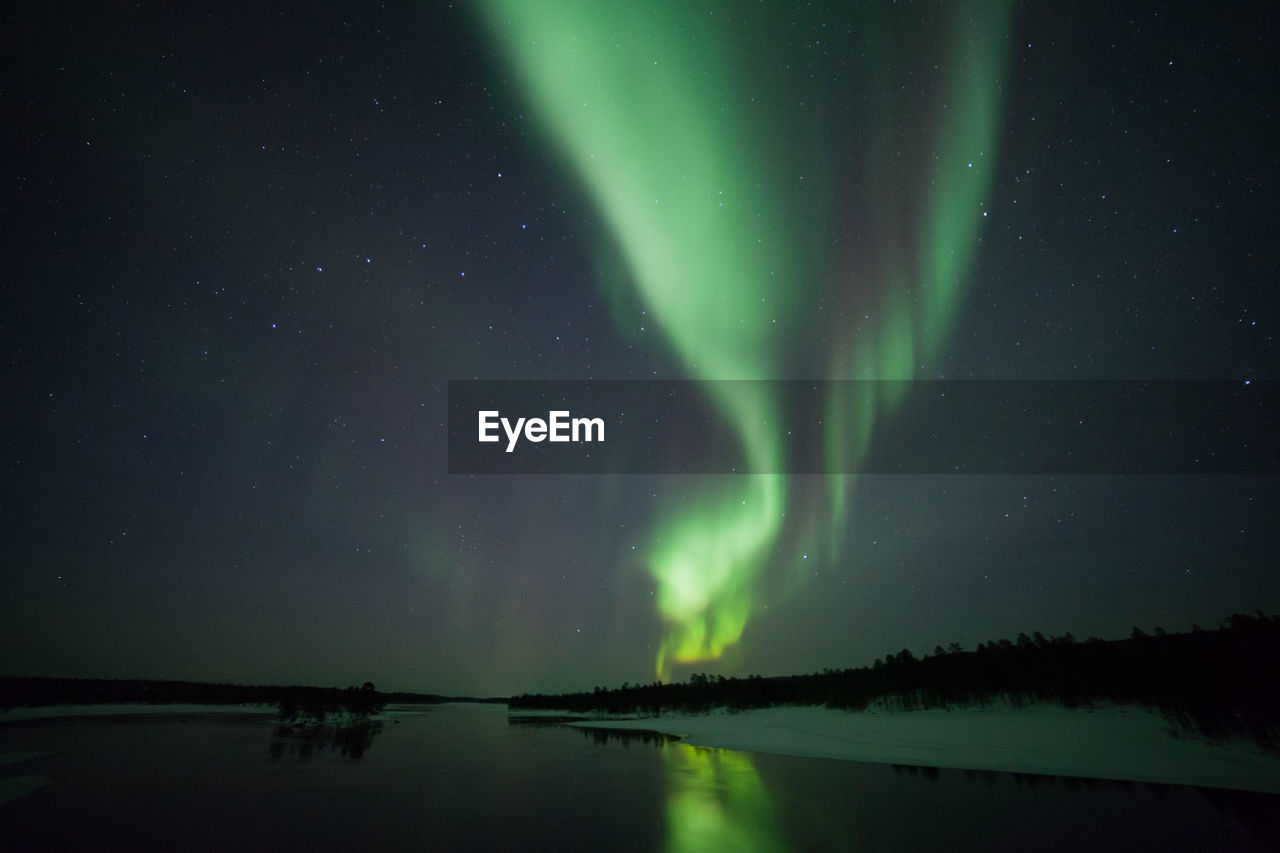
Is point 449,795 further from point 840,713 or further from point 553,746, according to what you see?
point 840,713

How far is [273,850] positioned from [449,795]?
707 centimetres

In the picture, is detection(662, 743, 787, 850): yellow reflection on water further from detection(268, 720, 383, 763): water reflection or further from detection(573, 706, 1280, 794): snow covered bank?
detection(268, 720, 383, 763): water reflection

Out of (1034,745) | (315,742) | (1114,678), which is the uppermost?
(1114,678)

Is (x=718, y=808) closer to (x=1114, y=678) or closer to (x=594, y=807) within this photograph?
(x=594, y=807)

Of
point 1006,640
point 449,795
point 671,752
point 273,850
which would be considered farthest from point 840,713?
point 273,850

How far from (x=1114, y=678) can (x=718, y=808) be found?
100ft

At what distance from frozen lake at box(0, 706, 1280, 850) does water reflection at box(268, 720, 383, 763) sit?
9.89 ft

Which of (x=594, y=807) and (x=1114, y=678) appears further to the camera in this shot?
(x=1114, y=678)

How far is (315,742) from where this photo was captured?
3634cm

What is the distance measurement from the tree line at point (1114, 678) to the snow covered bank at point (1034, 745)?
Result: 1224 mm

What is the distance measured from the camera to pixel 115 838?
40.7 feet

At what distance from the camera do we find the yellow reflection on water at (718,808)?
39.5 ft

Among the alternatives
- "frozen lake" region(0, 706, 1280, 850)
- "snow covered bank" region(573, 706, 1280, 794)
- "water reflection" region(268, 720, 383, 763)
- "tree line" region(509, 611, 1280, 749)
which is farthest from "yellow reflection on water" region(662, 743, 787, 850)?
"tree line" region(509, 611, 1280, 749)

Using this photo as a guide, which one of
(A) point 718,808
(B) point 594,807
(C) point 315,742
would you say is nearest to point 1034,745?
(A) point 718,808
